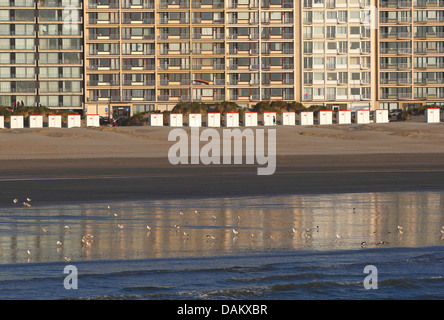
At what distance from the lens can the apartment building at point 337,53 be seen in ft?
400

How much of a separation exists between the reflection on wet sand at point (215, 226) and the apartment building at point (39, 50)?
101085 mm

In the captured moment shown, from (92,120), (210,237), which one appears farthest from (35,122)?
(210,237)

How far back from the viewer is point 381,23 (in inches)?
4843

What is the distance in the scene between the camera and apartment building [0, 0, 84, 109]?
11856 cm

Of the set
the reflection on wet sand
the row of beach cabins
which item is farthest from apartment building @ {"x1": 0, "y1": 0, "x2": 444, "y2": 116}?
the reflection on wet sand

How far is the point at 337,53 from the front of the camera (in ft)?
402

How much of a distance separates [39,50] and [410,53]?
186 ft

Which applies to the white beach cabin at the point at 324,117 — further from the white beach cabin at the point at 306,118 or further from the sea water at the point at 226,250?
the sea water at the point at 226,250

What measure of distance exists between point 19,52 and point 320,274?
370 ft

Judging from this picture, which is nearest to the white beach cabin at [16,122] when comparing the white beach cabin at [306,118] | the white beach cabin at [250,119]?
the white beach cabin at [250,119]

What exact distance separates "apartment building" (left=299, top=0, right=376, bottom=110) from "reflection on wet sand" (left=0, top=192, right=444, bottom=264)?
102 metres

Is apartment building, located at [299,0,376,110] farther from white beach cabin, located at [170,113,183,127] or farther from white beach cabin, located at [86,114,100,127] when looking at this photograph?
white beach cabin, located at [170,113,183,127]

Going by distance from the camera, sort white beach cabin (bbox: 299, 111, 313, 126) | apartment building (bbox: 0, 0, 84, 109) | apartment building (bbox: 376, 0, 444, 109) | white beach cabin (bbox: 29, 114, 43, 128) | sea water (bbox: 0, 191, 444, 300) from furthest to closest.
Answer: apartment building (bbox: 376, 0, 444, 109)
apartment building (bbox: 0, 0, 84, 109)
white beach cabin (bbox: 299, 111, 313, 126)
white beach cabin (bbox: 29, 114, 43, 128)
sea water (bbox: 0, 191, 444, 300)

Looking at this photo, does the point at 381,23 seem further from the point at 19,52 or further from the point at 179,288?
the point at 179,288
